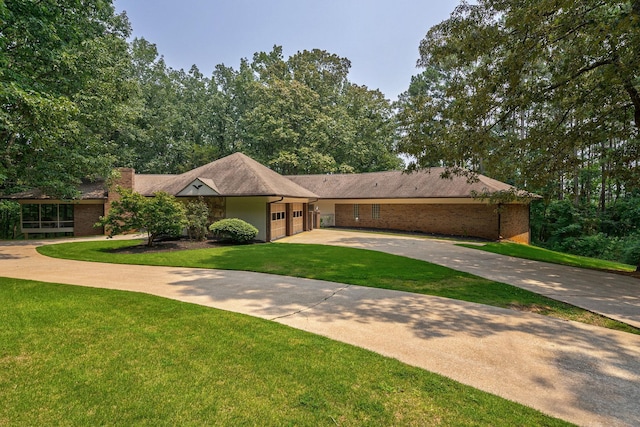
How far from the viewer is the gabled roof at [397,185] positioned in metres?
21.7

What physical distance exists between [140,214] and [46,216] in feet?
42.8

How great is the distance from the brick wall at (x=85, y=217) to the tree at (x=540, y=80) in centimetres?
2066

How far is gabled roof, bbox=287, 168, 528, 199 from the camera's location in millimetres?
21672

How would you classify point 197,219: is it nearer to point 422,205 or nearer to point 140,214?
point 140,214

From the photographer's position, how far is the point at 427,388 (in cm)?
346

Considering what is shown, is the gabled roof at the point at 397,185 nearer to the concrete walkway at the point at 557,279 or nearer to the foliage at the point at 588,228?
the foliage at the point at 588,228

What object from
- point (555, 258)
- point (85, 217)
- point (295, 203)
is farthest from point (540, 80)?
point (85, 217)

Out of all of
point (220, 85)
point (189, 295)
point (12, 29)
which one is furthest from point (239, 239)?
point (220, 85)

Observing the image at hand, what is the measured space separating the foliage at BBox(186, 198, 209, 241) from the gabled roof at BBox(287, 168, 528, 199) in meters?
12.5

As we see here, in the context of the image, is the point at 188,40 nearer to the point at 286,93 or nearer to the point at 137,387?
the point at 286,93

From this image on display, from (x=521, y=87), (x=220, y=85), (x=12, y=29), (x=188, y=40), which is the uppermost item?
(x=220, y=85)

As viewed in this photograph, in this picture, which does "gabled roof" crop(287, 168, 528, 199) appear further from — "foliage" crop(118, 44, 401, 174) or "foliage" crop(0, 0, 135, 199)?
"foliage" crop(0, 0, 135, 199)

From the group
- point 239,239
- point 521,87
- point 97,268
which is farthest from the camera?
point 239,239

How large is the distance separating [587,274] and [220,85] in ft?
154
